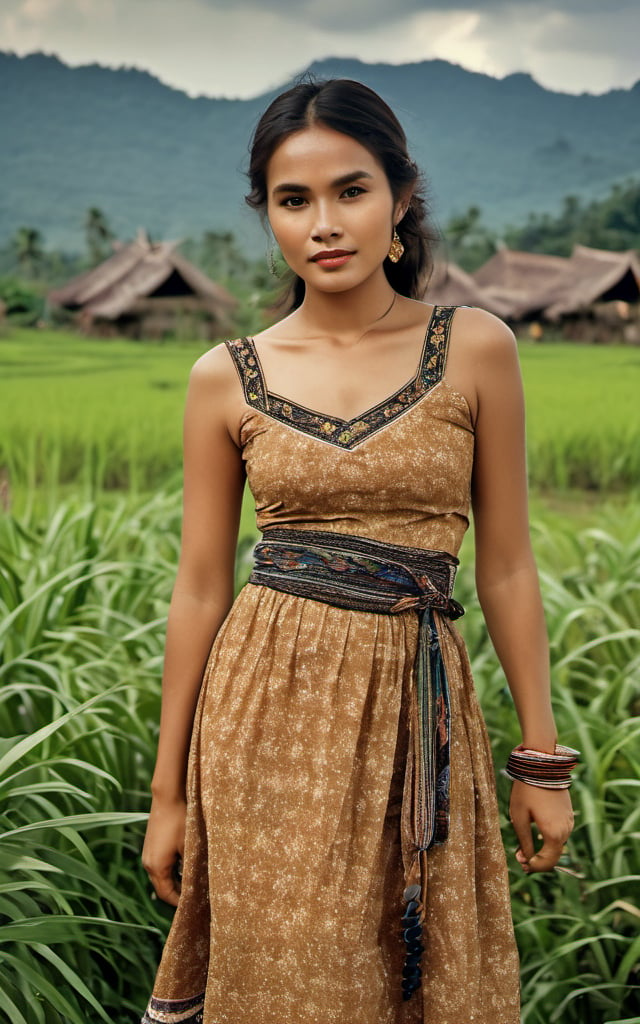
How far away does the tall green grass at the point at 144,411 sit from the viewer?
348 centimetres

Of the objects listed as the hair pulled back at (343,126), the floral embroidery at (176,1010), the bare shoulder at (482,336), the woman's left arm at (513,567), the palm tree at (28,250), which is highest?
the palm tree at (28,250)

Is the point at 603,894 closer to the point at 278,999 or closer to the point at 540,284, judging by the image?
the point at 278,999

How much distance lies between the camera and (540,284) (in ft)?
13.0

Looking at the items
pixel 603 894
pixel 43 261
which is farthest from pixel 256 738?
pixel 43 261

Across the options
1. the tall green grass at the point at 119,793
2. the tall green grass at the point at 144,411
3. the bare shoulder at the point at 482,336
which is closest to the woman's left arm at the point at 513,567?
the bare shoulder at the point at 482,336

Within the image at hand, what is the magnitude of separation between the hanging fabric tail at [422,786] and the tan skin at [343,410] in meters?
0.10

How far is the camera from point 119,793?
1814mm

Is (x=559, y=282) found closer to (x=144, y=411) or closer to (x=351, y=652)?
(x=144, y=411)

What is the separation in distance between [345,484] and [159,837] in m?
0.43

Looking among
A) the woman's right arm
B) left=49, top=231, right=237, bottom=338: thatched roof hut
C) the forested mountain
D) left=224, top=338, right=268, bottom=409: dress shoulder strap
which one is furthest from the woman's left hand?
the forested mountain

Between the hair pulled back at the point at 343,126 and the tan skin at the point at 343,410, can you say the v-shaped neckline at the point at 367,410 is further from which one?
the hair pulled back at the point at 343,126

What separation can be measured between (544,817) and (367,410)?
437mm

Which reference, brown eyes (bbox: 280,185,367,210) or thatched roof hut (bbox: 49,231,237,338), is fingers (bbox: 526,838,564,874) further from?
thatched roof hut (bbox: 49,231,237,338)

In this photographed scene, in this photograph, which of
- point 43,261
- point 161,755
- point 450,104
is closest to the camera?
point 161,755
